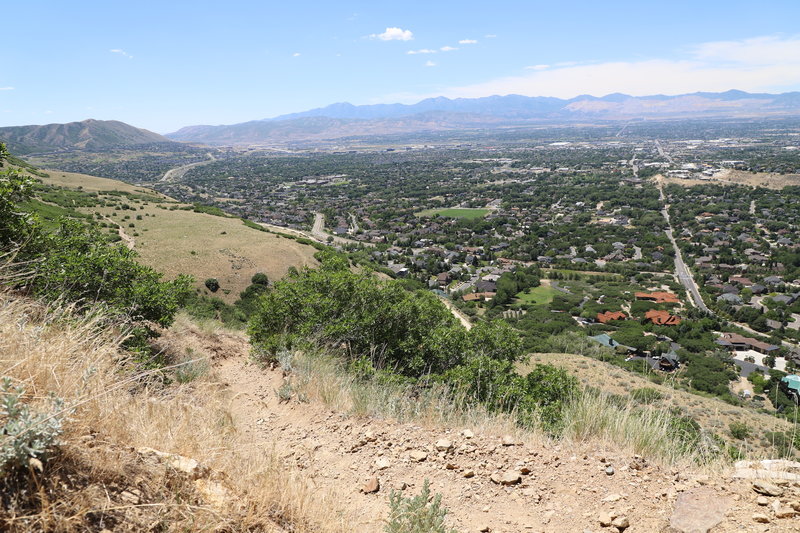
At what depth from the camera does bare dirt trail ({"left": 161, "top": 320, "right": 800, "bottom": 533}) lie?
9.50 feet

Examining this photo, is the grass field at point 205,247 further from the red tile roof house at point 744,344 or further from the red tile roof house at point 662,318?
the red tile roof house at point 744,344

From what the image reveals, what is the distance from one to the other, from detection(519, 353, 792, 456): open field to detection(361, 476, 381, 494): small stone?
31.2 feet

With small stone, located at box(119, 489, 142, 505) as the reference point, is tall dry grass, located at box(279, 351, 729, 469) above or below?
below

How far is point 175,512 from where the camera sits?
210 cm

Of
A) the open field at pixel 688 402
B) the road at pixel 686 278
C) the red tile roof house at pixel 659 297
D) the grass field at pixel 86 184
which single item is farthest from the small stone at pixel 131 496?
the grass field at pixel 86 184

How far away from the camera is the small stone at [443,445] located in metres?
3.87

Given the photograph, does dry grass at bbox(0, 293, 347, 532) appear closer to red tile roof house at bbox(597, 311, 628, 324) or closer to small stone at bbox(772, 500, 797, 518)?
small stone at bbox(772, 500, 797, 518)

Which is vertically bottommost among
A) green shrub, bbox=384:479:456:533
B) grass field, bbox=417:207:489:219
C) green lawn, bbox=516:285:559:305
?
green lawn, bbox=516:285:559:305

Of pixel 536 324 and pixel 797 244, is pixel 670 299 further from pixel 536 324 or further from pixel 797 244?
pixel 797 244

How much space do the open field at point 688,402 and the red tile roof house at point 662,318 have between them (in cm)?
1370

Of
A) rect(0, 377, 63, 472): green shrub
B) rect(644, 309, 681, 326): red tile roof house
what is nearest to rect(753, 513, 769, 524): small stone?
rect(0, 377, 63, 472): green shrub

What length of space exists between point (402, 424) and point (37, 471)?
120 inches

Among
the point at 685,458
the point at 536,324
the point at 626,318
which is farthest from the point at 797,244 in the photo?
the point at 685,458

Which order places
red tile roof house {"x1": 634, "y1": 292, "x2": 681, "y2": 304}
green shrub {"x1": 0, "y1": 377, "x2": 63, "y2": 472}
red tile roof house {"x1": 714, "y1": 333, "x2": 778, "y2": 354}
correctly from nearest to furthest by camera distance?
green shrub {"x1": 0, "y1": 377, "x2": 63, "y2": 472}, red tile roof house {"x1": 714, "y1": 333, "x2": 778, "y2": 354}, red tile roof house {"x1": 634, "y1": 292, "x2": 681, "y2": 304}
